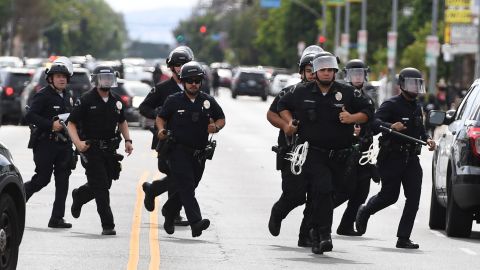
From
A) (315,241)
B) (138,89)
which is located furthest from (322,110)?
(138,89)

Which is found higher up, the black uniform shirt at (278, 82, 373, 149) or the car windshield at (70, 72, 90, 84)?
the black uniform shirt at (278, 82, 373, 149)

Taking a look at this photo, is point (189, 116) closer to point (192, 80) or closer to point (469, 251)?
point (192, 80)

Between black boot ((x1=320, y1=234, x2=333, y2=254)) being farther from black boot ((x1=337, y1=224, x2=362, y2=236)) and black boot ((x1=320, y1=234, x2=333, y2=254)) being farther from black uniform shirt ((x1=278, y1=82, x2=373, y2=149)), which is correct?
black boot ((x1=337, y1=224, x2=362, y2=236))

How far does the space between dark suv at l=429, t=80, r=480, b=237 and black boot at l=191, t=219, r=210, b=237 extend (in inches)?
103

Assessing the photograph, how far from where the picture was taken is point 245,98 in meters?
81.8

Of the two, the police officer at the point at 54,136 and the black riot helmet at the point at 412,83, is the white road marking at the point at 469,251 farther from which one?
the police officer at the point at 54,136

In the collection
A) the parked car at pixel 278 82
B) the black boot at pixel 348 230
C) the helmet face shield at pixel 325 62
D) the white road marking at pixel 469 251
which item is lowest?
the parked car at pixel 278 82

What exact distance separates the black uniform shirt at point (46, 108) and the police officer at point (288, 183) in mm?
2651

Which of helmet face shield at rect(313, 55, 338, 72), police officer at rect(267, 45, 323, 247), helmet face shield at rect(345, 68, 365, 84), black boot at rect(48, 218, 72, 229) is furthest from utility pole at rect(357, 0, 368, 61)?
helmet face shield at rect(313, 55, 338, 72)

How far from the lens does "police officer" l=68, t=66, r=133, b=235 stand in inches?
616

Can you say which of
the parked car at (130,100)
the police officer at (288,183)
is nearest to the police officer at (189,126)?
the police officer at (288,183)

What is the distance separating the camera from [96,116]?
15.7 meters

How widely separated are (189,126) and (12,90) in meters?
29.4

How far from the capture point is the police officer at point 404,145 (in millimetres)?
15250
